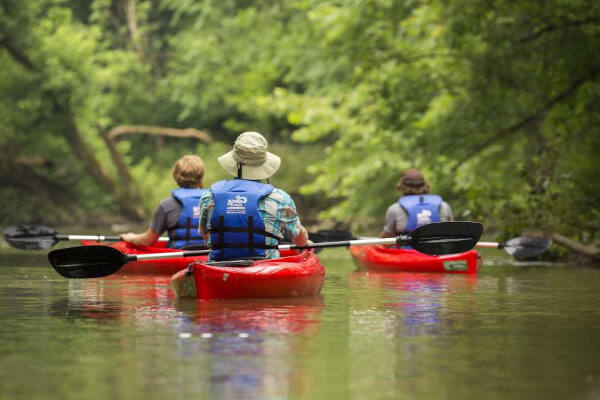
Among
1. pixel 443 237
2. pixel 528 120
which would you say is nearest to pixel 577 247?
pixel 528 120

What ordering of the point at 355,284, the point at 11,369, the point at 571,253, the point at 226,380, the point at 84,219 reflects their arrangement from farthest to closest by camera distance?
1. the point at 84,219
2. the point at 571,253
3. the point at 355,284
4. the point at 11,369
5. the point at 226,380

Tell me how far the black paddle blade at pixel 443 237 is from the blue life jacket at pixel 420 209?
110 inches

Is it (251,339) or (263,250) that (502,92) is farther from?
(251,339)

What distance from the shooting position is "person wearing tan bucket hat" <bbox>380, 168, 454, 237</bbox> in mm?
13984

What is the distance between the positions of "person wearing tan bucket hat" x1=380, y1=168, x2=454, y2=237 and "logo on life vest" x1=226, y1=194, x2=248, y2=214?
179 inches

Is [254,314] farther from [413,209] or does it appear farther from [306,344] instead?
[413,209]

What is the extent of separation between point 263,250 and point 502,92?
9.68 meters

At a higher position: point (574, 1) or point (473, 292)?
point (574, 1)

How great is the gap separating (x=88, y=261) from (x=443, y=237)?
125 inches

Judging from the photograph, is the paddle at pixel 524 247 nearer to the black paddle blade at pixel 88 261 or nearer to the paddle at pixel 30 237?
the paddle at pixel 30 237

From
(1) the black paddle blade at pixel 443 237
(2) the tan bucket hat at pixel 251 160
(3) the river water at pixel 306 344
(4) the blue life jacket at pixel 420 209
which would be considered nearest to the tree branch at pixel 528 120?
(4) the blue life jacket at pixel 420 209

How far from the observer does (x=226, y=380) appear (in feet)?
18.9

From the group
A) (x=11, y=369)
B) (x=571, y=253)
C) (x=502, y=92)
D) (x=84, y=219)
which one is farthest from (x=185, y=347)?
(x=84, y=219)

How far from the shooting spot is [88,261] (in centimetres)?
1051
